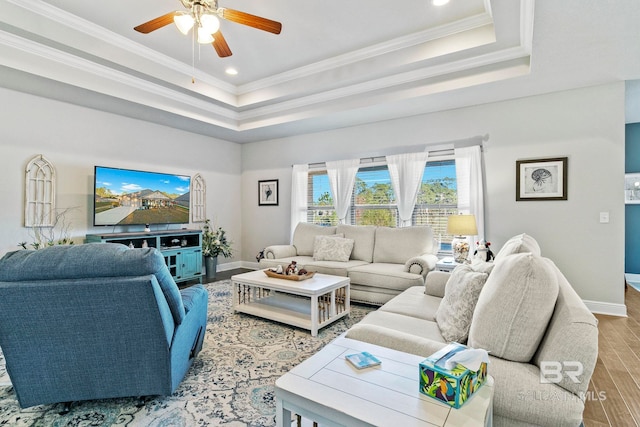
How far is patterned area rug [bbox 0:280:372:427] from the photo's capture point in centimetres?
180

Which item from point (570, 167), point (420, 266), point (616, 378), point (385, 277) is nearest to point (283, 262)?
point (385, 277)

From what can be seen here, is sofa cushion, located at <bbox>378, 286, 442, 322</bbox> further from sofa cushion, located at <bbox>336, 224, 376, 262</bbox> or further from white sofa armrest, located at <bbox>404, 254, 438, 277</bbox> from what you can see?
sofa cushion, located at <bbox>336, 224, 376, 262</bbox>

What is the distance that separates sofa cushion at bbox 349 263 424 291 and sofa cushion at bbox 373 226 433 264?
0.28m

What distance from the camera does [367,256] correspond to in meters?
4.57

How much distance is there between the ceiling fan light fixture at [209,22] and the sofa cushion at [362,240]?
128 inches

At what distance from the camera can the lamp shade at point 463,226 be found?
372cm

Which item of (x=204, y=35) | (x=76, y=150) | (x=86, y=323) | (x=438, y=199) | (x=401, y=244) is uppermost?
(x=204, y=35)

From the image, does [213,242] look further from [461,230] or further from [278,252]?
[461,230]

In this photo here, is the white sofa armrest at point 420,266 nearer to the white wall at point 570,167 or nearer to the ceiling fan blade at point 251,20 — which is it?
the white wall at point 570,167

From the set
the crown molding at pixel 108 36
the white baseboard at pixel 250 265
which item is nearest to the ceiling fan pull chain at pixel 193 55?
the crown molding at pixel 108 36

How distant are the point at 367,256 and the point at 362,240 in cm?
26

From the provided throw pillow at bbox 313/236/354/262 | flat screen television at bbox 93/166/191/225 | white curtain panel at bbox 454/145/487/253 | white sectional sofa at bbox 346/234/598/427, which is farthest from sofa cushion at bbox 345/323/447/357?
flat screen television at bbox 93/166/191/225

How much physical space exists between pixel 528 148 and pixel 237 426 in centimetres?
431

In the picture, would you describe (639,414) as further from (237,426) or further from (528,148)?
(528,148)
